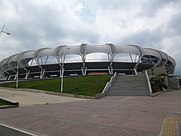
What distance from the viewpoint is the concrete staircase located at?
23.1 metres

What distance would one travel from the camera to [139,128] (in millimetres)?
6688

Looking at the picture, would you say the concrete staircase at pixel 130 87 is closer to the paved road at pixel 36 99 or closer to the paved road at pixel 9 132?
the paved road at pixel 36 99

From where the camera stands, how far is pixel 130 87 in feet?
83.5

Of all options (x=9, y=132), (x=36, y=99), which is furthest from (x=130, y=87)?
(x=9, y=132)

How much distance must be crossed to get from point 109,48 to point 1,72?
5169cm

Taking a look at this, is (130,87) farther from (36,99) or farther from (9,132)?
(9,132)

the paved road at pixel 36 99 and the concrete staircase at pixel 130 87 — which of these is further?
the concrete staircase at pixel 130 87

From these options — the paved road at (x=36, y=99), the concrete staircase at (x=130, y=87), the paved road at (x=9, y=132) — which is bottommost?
the paved road at (x=9, y=132)

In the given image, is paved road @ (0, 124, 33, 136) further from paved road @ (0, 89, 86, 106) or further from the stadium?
the stadium

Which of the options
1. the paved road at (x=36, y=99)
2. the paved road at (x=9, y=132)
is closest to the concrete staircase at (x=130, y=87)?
the paved road at (x=36, y=99)

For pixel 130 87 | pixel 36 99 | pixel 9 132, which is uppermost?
pixel 130 87

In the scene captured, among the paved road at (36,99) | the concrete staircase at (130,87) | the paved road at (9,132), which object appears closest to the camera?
the paved road at (9,132)

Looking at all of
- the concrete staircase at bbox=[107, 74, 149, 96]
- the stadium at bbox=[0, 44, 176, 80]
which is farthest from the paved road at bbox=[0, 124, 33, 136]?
the stadium at bbox=[0, 44, 176, 80]

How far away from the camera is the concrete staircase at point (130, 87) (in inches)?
909
